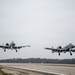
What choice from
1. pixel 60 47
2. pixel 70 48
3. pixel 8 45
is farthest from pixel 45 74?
pixel 60 47

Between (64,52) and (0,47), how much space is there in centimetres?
3729

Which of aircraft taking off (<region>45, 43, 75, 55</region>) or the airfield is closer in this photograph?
the airfield

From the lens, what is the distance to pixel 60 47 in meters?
104

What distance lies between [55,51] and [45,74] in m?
72.9

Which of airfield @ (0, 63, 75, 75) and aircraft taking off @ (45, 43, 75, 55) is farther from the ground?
aircraft taking off @ (45, 43, 75, 55)

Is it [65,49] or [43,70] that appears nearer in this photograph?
[43,70]

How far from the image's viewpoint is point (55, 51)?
103 meters

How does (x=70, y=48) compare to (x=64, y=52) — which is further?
A: (x=64, y=52)

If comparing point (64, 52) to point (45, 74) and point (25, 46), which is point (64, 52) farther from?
point (45, 74)

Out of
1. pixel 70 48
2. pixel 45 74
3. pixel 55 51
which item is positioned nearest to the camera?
pixel 45 74

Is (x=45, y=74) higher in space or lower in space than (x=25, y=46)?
lower

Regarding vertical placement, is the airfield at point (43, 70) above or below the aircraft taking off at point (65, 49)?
below

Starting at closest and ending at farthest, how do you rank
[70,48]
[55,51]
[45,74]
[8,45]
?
[45,74], [70,48], [8,45], [55,51]

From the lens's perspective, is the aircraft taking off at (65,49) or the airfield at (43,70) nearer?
the airfield at (43,70)
